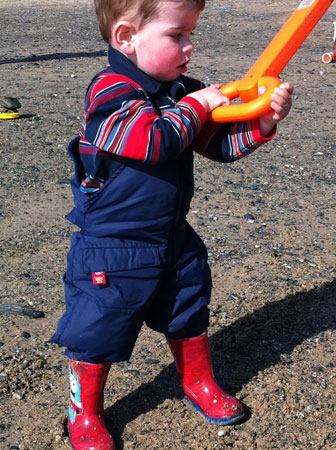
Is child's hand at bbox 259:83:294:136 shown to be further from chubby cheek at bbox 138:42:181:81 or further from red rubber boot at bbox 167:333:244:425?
red rubber boot at bbox 167:333:244:425

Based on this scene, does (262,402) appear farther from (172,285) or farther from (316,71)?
(316,71)

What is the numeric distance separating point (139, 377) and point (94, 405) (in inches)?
16.1

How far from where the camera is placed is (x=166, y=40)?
214cm

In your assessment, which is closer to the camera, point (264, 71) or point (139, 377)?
point (264, 71)

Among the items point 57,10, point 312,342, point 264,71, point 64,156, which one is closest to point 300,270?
point 312,342

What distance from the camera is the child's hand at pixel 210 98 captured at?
221 cm

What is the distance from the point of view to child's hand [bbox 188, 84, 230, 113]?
2.21 m

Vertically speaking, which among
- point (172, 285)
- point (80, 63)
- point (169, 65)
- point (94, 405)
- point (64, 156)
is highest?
point (169, 65)

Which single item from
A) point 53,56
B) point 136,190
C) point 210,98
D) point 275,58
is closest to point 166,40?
point 210,98

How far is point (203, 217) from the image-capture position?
169 inches

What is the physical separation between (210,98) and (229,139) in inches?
9.1

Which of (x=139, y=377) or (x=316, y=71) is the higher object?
(x=139, y=377)

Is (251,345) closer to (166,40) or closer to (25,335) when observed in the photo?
(25,335)

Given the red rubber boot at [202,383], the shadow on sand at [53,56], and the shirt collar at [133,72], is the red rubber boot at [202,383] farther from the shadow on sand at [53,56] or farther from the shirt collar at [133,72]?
the shadow on sand at [53,56]
